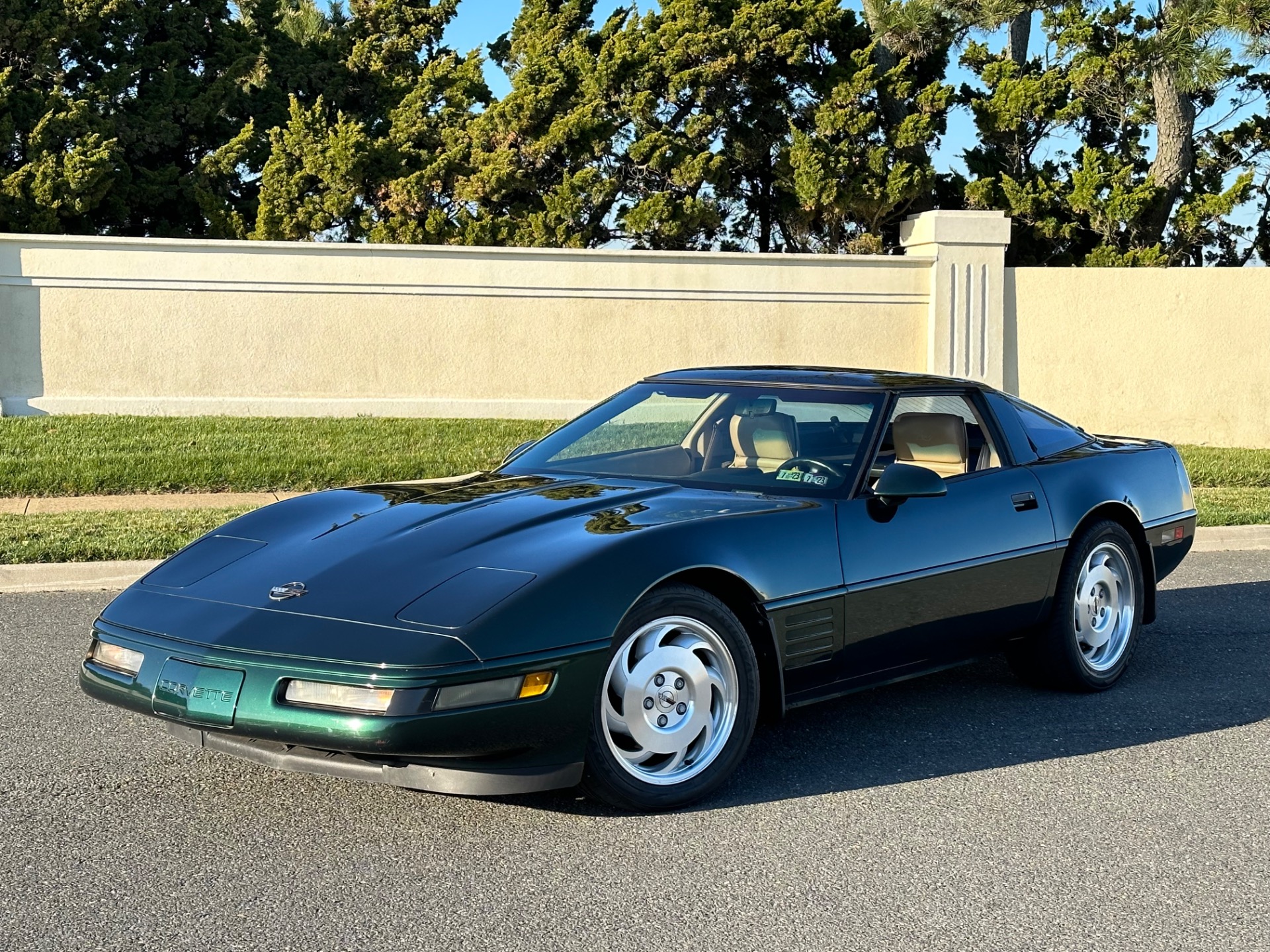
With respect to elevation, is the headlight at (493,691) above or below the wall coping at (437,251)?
below

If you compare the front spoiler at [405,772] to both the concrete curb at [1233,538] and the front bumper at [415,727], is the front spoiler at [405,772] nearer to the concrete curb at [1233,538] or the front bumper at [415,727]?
the front bumper at [415,727]

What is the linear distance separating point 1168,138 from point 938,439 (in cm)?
1628

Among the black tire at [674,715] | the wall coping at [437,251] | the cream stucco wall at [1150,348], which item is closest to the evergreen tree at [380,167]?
the wall coping at [437,251]

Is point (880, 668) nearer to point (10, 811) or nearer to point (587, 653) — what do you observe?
point (587, 653)

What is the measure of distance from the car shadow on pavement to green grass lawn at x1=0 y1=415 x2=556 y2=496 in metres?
7.62

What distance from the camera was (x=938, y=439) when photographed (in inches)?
237

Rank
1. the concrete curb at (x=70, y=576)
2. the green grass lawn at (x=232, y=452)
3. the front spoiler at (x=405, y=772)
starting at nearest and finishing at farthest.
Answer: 1. the front spoiler at (x=405, y=772)
2. the concrete curb at (x=70, y=576)
3. the green grass lawn at (x=232, y=452)

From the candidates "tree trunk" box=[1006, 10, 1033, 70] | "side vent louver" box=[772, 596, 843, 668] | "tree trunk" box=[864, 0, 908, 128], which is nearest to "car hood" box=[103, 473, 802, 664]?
"side vent louver" box=[772, 596, 843, 668]

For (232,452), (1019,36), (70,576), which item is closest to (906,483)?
(70,576)

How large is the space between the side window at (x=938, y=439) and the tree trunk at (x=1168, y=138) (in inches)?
617

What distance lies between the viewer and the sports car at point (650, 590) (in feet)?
13.4

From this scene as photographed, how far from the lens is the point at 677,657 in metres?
4.50

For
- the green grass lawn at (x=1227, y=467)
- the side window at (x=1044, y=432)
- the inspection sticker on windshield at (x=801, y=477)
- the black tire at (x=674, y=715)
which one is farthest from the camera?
the green grass lawn at (x=1227, y=467)

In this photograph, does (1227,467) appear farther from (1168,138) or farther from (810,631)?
(810,631)
